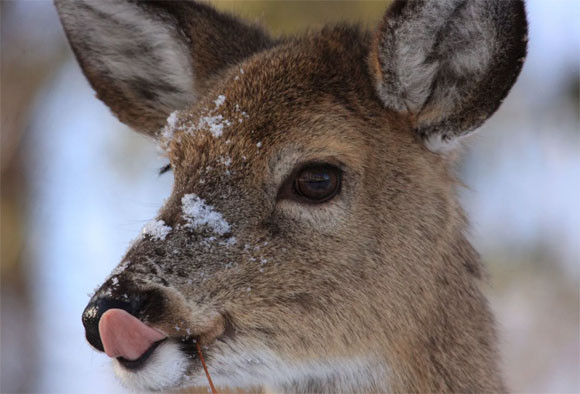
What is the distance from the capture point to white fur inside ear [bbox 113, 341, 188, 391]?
3512 mm

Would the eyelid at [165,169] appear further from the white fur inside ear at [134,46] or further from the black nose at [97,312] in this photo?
the black nose at [97,312]

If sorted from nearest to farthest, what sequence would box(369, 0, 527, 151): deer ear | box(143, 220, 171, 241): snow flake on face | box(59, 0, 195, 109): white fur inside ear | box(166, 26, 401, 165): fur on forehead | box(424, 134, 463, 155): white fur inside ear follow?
1. box(143, 220, 171, 241): snow flake on face
2. box(369, 0, 527, 151): deer ear
3. box(166, 26, 401, 165): fur on forehead
4. box(424, 134, 463, 155): white fur inside ear
5. box(59, 0, 195, 109): white fur inside ear

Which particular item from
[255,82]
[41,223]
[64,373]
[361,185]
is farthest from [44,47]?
[361,185]

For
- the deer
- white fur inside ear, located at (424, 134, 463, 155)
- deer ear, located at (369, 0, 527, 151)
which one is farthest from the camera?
white fur inside ear, located at (424, 134, 463, 155)

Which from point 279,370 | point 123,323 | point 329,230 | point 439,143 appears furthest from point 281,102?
point 123,323

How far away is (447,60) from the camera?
4.23 m

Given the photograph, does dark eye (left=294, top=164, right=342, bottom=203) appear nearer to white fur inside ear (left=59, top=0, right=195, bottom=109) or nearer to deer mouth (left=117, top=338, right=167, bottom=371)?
deer mouth (left=117, top=338, right=167, bottom=371)

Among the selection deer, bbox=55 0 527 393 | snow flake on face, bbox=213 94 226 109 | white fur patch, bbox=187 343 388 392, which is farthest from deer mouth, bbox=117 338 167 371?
snow flake on face, bbox=213 94 226 109

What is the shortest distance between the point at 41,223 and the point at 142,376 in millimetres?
5268

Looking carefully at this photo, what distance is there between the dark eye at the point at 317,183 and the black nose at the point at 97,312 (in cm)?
101

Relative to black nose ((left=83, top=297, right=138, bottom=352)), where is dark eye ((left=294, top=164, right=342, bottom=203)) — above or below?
above

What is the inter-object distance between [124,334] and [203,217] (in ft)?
2.27

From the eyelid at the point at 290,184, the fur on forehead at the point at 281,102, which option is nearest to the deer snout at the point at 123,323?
the eyelid at the point at 290,184

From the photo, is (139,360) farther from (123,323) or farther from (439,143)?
(439,143)
